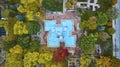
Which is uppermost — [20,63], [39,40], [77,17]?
[77,17]

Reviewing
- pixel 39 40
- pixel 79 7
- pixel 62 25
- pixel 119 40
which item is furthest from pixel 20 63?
pixel 119 40

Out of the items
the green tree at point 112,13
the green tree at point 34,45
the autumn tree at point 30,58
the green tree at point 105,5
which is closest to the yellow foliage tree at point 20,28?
the green tree at point 34,45

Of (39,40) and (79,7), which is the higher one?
(79,7)

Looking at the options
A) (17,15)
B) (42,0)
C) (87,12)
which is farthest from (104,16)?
(17,15)

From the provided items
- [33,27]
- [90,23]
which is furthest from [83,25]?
[33,27]

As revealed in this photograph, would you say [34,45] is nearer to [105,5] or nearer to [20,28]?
[20,28]

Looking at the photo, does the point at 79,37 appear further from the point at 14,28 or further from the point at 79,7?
the point at 14,28

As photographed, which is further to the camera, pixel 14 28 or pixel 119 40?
pixel 119 40
